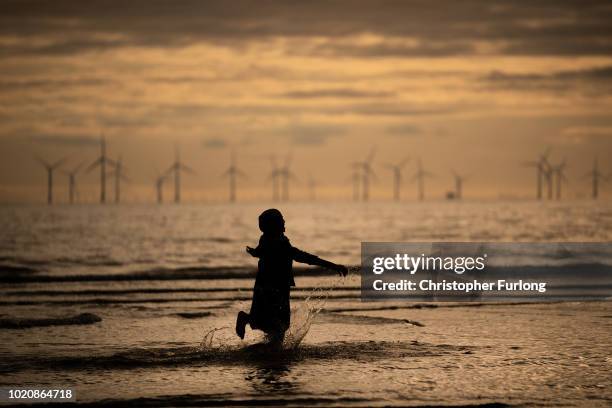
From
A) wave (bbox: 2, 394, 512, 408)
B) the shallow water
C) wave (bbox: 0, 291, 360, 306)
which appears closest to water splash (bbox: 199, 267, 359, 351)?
the shallow water

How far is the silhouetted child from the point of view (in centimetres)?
1330

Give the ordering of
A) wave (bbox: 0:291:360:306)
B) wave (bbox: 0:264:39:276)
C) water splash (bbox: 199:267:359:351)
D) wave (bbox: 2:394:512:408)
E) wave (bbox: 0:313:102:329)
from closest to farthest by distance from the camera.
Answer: wave (bbox: 2:394:512:408) < water splash (bbox: 199:267:359:351) < wave (bbox: 0:313:102:329) < wave (bbox: 0:291:360:306) < wave (bbox: 0:264:39:276)

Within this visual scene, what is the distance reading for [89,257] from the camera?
51.5 metres

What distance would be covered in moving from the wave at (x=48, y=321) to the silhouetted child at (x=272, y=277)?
20.4ft

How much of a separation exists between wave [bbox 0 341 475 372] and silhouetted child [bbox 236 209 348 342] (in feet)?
1.83

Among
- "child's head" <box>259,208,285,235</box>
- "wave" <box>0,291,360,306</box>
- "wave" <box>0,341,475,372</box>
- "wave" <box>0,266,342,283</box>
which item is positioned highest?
"child's head" <box>259,208,285,235</box>

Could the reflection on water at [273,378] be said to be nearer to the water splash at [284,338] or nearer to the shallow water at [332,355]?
the shallow water at [332,355]

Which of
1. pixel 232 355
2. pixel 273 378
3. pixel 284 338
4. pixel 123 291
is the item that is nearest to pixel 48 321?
pixel 232 355

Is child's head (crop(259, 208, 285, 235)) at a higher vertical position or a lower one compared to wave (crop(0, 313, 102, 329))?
higher

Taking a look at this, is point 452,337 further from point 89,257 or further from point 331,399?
point 89,257

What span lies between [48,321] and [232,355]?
6.28 m

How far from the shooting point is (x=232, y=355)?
13766mm

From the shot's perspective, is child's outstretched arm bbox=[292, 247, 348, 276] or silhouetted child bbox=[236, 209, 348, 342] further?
silhouetted child bbox=[236, 209, 348, 342]

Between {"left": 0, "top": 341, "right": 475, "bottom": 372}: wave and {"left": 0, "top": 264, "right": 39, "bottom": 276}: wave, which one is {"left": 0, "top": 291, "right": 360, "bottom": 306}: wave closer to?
{"left": 0, "top": 341, "right": 475, "bottom": 372}: wave
